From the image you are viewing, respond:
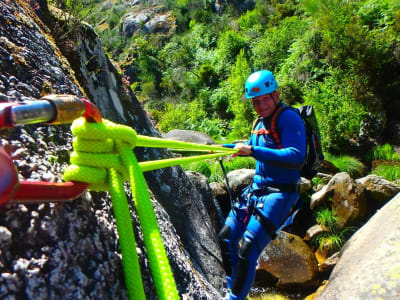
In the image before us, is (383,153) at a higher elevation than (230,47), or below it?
below

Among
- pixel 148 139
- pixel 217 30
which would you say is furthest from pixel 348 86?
pixel 217 30

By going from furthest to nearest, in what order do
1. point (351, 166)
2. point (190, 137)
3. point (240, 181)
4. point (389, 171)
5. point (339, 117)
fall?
point (190, 137) → point (339, 117) → point (351, 166) → point (389, 171) → point (240, 181)

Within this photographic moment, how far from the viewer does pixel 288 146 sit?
7.93 ft

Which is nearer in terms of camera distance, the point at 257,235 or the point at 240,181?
the point at 257,235

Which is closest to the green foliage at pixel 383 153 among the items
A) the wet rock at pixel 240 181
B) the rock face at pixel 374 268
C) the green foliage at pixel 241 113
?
the wet rock at pixel 240 181

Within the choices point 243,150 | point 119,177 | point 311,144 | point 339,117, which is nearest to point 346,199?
point 339,117

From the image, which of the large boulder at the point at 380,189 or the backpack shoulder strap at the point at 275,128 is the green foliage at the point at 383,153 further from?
the backpack shoulder strap at the point at 275,128

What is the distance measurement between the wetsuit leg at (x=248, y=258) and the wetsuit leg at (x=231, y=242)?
140 mm

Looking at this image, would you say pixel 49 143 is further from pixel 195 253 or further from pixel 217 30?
pixel 217 30

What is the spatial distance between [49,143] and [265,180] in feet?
6.60

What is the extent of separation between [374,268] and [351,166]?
6.78 metres

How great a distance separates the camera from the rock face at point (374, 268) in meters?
1.99

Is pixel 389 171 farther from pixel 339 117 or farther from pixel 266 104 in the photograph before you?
pixel 266 104

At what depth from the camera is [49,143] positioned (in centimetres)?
96
